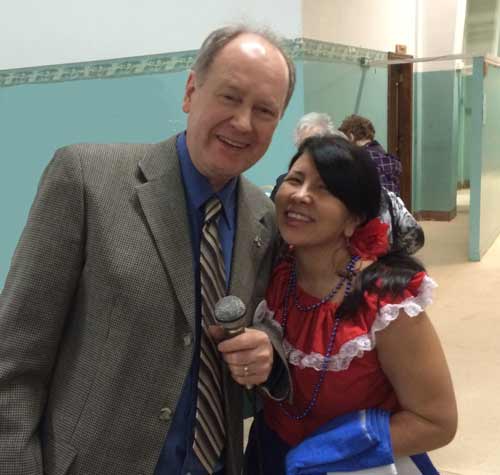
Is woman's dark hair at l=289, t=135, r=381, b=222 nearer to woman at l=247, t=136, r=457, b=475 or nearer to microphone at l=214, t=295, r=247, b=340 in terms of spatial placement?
woman at l=247, t=136, r=457, b=475

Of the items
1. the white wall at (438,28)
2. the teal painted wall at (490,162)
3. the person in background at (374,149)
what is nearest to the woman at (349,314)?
the person in background at (374,149)

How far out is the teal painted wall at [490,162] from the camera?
5906 mm

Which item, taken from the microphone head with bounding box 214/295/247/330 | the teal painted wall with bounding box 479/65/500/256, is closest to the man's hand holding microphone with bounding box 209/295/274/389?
the microphone head with bounding box 214/295/247/330

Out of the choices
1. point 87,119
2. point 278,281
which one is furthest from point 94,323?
point 87,119

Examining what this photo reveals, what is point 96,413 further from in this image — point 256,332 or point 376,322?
point 376,322

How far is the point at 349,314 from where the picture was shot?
124 centimetres

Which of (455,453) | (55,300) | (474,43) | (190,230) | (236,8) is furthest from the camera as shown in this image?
(474,43)

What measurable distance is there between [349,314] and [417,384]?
7.8 inches

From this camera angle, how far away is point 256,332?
3.71 ft

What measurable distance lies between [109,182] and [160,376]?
0.39 m

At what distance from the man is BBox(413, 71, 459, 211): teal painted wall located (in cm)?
684

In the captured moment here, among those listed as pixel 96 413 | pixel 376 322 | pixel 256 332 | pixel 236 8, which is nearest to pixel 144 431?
pixel 96 413

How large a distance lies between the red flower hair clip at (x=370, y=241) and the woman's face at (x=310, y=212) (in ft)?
0.08

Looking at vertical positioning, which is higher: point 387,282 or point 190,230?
point 190,230
